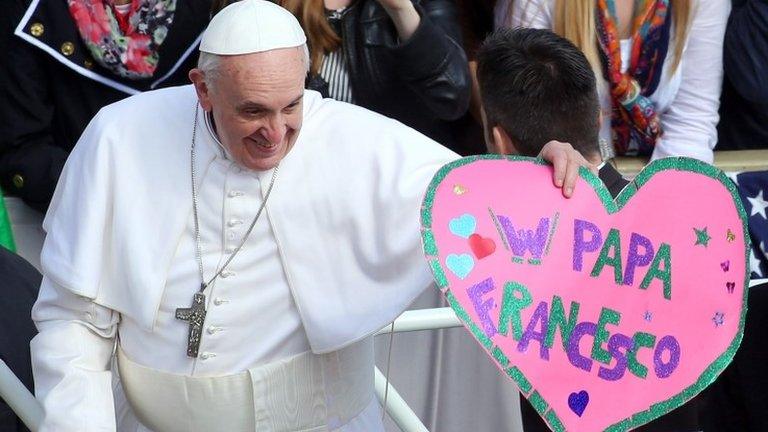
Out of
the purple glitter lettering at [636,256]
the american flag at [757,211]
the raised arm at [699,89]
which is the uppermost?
the purple glitter lettering at [636,256]

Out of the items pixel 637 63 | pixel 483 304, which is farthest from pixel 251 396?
pixel 637 63

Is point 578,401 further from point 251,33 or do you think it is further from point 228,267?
point 251,33

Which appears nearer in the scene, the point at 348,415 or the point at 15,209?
the point at 348,415

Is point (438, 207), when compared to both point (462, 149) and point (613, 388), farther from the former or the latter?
point (462, 149)

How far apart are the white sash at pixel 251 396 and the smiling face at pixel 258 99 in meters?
0.52

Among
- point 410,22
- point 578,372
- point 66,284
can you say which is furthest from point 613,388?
point 410,22

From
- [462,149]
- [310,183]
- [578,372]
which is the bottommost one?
[462,149]

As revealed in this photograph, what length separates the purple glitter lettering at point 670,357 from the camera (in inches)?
122

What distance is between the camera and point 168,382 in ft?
11.2

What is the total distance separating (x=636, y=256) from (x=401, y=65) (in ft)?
5.17

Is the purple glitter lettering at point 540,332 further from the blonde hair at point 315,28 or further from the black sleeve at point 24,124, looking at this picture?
the black sleeve at point 24,124

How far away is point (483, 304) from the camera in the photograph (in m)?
3.03

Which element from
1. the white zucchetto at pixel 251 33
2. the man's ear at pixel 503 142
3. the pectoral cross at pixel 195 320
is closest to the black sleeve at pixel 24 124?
the pectoral cross at pixel 195 320

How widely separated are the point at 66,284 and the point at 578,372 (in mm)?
1179
